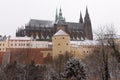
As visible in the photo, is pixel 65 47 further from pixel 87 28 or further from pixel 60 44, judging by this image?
pixel 87 28

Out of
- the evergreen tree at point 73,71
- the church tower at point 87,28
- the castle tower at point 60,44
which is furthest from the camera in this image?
the church tower at point 87,28

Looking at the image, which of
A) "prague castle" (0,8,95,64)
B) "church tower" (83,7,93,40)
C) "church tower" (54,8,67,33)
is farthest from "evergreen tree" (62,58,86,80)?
"church tower" (83,7,93,40)

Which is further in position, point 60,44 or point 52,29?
point 52,29

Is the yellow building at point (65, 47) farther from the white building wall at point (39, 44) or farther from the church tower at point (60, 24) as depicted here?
the church tower at point (60, 24)

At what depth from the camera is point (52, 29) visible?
323ft

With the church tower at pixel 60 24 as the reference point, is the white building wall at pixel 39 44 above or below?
below

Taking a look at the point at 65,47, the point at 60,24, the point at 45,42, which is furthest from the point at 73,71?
the point at 60,24

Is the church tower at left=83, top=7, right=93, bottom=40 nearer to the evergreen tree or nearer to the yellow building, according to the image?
the yellow building

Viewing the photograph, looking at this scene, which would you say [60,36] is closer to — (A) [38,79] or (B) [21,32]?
(B) [21,32]

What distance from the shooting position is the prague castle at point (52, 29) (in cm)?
9519

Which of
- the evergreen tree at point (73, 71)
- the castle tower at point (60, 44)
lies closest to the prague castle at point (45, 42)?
the castle tower at point (60, 44)

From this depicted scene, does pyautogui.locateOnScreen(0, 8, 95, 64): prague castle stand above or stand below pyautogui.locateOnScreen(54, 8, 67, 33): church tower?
below

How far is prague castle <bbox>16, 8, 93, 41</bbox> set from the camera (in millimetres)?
95188

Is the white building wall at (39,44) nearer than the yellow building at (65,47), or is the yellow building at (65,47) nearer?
the yellow building at (65,47)
